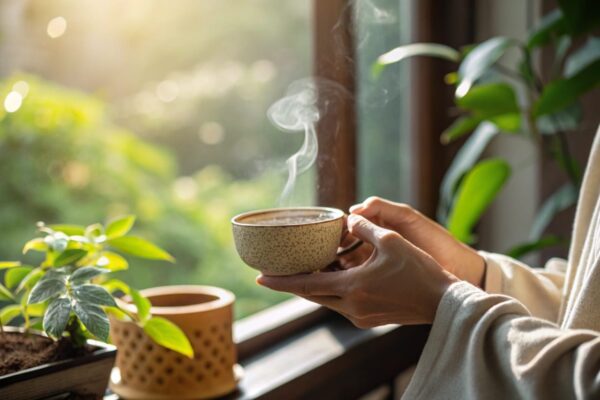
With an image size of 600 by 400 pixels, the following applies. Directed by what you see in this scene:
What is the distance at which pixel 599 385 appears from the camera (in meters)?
0.65

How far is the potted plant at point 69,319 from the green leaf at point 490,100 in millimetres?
804

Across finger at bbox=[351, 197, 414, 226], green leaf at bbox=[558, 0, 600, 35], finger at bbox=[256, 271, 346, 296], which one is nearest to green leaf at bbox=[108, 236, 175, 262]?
finger at bbox=[256, 271, 346, 296]

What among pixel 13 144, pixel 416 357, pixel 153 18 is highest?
pixel 153 18

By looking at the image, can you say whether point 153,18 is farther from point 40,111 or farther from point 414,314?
point 414,314

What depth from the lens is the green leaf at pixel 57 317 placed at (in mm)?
738

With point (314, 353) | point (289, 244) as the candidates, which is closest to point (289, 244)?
point (289, 244)

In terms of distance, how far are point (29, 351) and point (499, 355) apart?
0.57 meters

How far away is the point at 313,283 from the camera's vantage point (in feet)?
2.76

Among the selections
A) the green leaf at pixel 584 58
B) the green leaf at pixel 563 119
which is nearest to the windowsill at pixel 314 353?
the green leaf at pixel 563 119

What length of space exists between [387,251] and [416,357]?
107 centimetres

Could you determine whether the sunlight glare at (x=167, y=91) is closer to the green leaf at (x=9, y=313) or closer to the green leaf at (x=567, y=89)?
the green leaf at (x=567, y=89)

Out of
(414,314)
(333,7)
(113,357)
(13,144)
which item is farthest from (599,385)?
(13,144)

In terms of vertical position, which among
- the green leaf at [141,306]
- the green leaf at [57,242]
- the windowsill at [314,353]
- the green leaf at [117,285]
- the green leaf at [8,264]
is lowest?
the windowsill at [314,353]

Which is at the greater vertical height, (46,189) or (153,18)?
(153,18)
